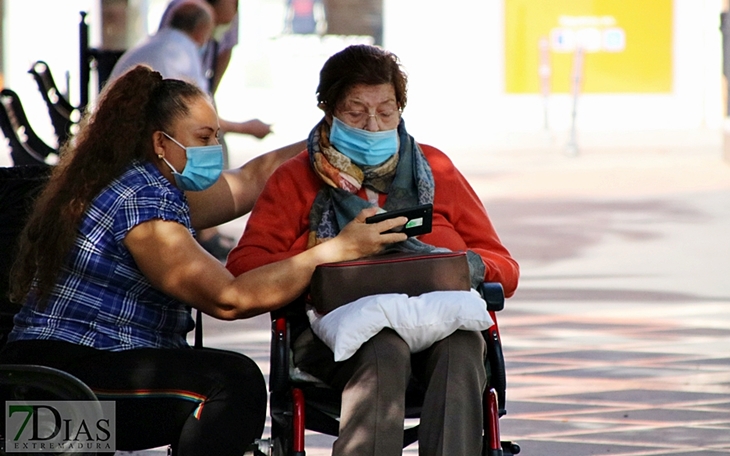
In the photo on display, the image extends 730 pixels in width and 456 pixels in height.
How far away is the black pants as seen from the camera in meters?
2.93

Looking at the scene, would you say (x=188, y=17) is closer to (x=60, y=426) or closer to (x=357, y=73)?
(x=357, y=73)

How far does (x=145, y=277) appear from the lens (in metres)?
3.03

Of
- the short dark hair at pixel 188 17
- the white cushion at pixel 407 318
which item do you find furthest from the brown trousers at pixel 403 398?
the short dark hair at pixel 188 17

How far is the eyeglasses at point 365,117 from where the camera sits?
11.6 ft

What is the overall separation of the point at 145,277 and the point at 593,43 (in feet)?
60.8

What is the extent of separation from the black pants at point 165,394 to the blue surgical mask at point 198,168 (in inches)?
17.5

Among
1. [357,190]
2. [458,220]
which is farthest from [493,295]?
[357,190]

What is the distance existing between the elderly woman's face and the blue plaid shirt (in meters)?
0.71

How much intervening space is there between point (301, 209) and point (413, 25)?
1821 centimetres

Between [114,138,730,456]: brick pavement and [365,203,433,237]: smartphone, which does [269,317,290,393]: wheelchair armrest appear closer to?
[365,203,433,237]: smartphone

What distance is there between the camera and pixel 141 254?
9.71 ft

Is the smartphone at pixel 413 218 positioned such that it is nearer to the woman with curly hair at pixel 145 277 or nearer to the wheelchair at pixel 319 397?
the woman with curly hair at pixel 145 277

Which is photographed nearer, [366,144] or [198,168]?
[198,168]

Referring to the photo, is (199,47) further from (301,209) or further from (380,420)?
(380,420)
